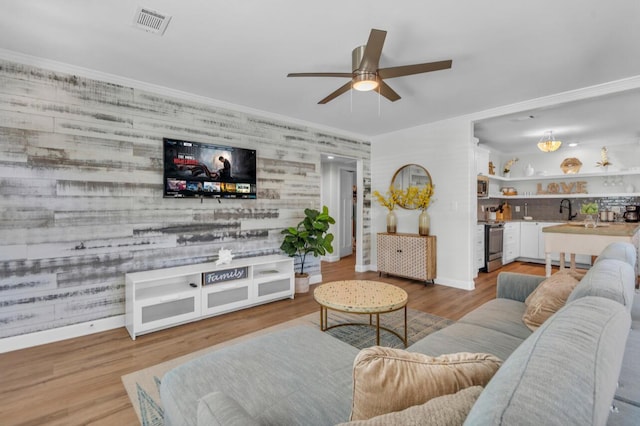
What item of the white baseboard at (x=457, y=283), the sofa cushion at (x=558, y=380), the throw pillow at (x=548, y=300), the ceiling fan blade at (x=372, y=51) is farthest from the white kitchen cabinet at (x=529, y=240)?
the sofa cushion at (x=558, y=380)

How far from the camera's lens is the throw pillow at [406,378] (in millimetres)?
814

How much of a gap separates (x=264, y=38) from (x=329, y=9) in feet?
2.03

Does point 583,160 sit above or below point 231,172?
above

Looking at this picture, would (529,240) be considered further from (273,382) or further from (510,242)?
(273,382)

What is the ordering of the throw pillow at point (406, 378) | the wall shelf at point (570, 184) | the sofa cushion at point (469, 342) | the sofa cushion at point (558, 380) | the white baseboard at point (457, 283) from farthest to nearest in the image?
the wall shelf at point (570, 184)
the white baseboard at point (457, 283)
the sofa cushion at point (469, 342)
the throw pillow at point (406, 378)
the sofa cushion at point (558, 380)

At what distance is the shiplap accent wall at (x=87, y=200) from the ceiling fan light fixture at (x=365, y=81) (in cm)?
204

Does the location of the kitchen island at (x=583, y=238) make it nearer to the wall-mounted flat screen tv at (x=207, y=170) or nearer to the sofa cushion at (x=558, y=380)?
the sofa cushion at (x=558, y=380)

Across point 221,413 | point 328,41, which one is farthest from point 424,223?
point 221,413

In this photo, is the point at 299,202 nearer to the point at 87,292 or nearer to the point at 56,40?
the point at 87,292

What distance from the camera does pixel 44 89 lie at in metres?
2.80

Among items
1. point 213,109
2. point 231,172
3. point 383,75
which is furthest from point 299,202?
point 383,75

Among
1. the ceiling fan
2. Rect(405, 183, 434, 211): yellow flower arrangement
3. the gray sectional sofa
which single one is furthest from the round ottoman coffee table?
Rect(405, 183, 434, 211): yellow flower arrangement

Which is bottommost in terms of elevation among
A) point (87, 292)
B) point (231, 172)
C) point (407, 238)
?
point (87, 292)

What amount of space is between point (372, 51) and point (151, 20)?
1.59 metres
